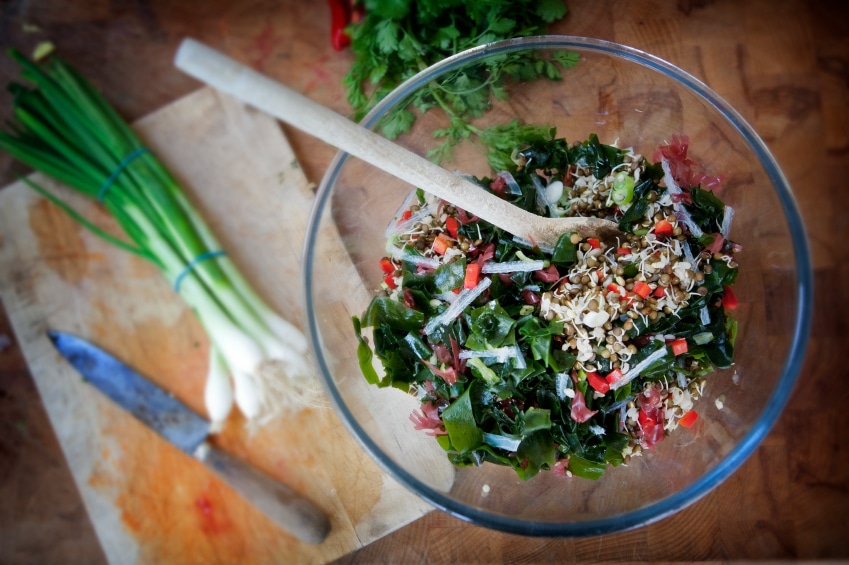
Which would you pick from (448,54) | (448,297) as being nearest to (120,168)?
(448,54)

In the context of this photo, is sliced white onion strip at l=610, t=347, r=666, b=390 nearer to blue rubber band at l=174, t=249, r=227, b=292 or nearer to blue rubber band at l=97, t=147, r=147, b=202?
blue rubber band at l=174, t=249, r=227, b=292

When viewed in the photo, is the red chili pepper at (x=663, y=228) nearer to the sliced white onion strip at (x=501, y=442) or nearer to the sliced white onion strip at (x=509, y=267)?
the sliced white onion strip at (x=509, y=267)

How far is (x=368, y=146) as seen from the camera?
1715mm

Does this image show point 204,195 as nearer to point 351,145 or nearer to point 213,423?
point 213,423

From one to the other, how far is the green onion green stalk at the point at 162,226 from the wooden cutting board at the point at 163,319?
0.25 ft

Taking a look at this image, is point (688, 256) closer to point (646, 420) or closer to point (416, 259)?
point (646, 420)

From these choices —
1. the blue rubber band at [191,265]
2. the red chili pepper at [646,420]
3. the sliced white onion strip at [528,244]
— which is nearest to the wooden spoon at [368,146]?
the sliced white onion strip at [528,244]

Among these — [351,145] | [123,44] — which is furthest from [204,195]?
[351,145]

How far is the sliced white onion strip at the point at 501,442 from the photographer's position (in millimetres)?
1772

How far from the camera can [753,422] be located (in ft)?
5.99

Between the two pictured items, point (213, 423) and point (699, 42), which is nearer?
point (699, 42)

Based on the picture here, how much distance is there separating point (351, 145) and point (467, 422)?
0.84 m

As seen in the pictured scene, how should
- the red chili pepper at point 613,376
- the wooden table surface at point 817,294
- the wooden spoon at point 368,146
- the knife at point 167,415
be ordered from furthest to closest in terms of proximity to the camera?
the knife at point 167,415 < the wooden table surface at point 817,294 < the red chili pepper at point 613,376 < the wooden spoon at point 368,146

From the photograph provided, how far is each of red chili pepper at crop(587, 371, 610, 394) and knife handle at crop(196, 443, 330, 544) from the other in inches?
47.9
